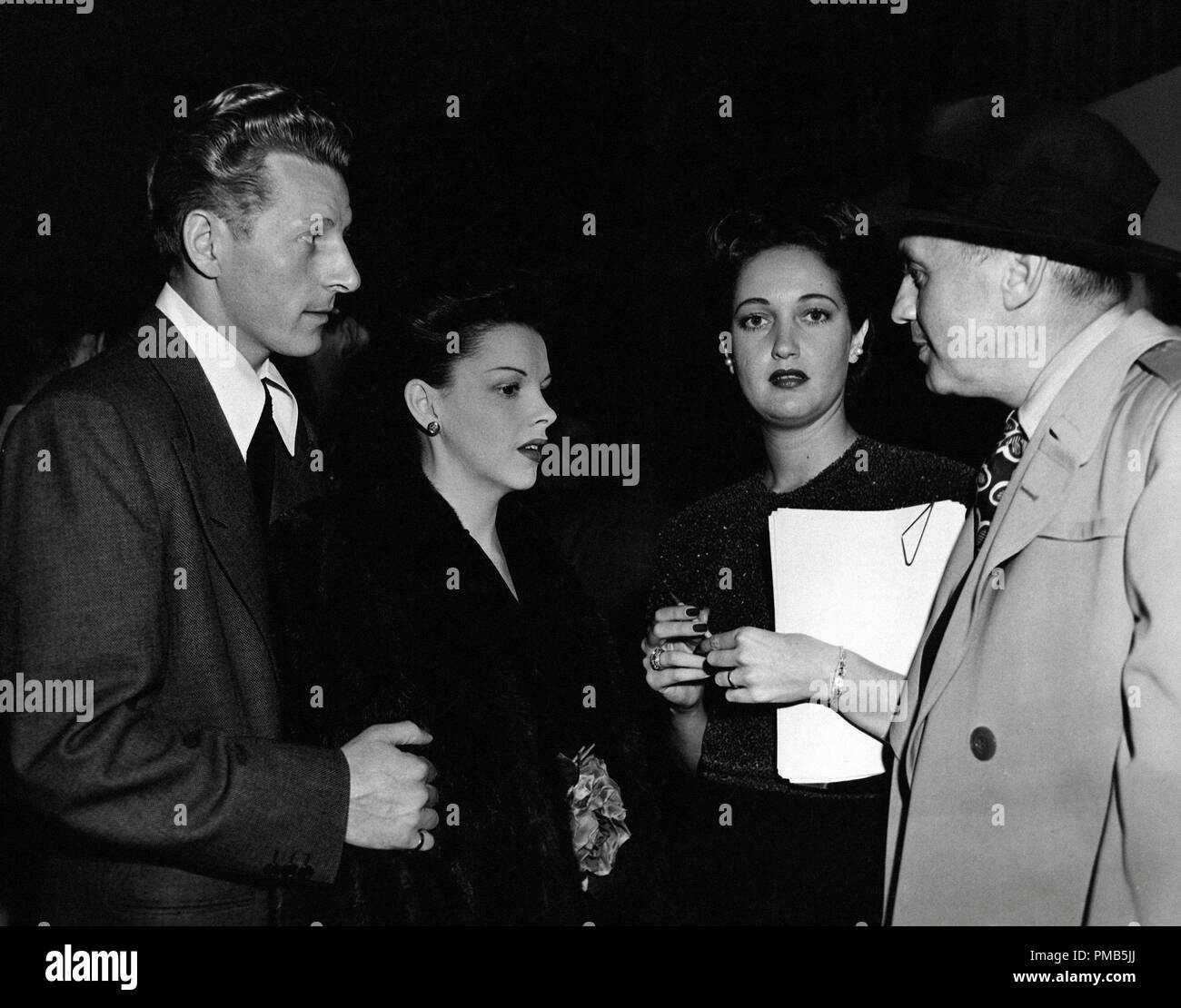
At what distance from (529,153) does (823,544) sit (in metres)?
1.78

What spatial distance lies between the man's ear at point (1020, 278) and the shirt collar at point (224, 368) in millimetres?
1396

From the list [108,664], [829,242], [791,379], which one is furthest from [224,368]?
[829,242]

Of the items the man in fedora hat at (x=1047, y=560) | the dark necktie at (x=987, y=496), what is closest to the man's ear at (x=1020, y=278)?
the man in fedora hat at (x=1047, y=560)

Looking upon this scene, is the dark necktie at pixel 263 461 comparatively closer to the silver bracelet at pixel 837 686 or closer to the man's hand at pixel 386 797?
the man's hand at pixel 386 797

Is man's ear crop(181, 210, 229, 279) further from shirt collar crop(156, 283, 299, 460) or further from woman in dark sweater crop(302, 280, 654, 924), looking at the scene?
woman in dark sweater crop(302, 280, 654, 924)

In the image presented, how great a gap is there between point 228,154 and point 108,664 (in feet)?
3.26

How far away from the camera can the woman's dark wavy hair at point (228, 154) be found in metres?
2.12

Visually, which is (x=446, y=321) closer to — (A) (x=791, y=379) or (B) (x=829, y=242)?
(A) (x=791, y=379)

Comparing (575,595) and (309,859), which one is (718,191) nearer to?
(575,595)

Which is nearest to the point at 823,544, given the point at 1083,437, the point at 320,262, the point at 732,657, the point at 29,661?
the point at 732,657

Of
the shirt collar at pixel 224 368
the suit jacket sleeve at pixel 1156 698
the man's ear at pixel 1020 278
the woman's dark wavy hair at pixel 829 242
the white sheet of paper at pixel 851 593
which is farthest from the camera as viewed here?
the woman's dark wavy hair at pixel 829 242

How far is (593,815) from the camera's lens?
7.35 ft

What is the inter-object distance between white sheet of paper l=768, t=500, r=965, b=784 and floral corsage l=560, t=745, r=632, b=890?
36 centimetres

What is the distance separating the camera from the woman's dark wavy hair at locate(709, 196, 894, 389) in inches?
95.0
